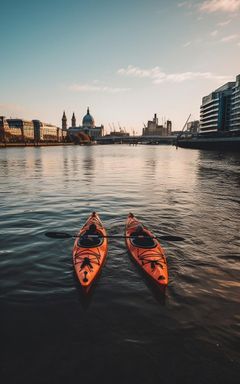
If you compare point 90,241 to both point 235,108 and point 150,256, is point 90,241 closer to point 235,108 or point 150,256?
point 150,256

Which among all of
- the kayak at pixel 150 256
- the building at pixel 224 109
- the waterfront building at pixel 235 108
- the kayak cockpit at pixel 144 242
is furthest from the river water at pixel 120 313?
the building at pixel 224 109

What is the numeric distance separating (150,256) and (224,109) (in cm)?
14737

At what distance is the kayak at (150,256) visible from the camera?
9.23 meters

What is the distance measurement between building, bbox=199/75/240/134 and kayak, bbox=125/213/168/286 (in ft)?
409

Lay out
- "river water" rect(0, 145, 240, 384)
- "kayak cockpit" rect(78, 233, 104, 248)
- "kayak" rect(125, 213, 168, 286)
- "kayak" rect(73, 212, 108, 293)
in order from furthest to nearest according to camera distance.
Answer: "kayak cockpit" rect(78, 233, 104, 248) < "kayak" rect(125, 213, 168, 286) < "kayak" rect(73, 212, 108, 293) < "river water" rect(0, 145, 240, 384)

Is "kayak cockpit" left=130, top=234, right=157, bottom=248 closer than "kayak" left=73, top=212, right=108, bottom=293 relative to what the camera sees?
No

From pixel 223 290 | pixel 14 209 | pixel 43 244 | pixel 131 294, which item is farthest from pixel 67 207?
pixel 223 290

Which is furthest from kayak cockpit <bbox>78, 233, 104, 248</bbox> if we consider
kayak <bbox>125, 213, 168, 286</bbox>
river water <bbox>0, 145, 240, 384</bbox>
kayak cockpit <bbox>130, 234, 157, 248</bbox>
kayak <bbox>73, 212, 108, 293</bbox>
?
kayak cockpit <bbox>130, 234, 157, 248</bbox>

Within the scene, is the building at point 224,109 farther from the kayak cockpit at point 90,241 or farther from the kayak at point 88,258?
the kayak at point 88,258

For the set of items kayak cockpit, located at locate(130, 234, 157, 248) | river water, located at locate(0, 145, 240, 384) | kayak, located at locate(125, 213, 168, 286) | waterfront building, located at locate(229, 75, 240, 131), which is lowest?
river water, located at locate(0, 145, 240, 384)

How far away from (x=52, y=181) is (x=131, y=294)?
2722cm

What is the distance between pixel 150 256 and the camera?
402 inches

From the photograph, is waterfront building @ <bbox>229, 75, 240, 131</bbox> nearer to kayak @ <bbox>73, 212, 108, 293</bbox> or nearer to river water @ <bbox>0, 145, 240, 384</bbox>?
river water @ <bbox>0, 145, 240, 384</bbox>

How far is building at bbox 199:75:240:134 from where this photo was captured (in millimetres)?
123375
